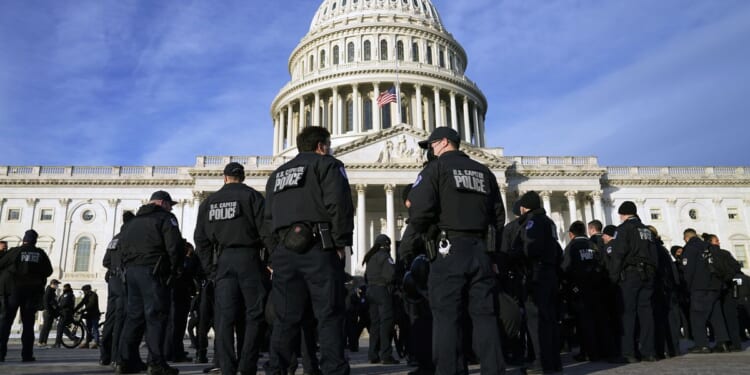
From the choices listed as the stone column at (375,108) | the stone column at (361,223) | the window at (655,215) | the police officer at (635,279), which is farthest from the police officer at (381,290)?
the stone column at (375,108)

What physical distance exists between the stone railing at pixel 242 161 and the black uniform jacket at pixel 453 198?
3895cm

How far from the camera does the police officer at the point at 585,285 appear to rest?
9852 millimetres

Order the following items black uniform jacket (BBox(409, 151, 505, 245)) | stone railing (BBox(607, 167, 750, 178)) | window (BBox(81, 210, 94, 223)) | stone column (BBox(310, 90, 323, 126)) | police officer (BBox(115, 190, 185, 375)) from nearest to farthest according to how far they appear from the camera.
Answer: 1. black uniform jacket (BBox(409, 151, 505, 245))
2. police officer (BBox(115, 190, 185, 375))
3. window (BBox(81, 210, 94, 223))
4. stone railing (BBox(607, 167, 750, 178))
5. stone column (BBox(310, 90, 323, 126))

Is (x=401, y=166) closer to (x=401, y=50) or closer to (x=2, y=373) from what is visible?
(x=401, y=50)

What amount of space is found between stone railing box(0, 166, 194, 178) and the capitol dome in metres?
12.4

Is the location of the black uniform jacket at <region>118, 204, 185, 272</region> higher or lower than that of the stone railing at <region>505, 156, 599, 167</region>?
lower

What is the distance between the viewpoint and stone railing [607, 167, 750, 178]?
47.5 m

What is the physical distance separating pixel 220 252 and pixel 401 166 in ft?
115

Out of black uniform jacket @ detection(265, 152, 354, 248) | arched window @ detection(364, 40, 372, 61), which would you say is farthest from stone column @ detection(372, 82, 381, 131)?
black uniform jacket @ detection(265, 152, 354, 248)

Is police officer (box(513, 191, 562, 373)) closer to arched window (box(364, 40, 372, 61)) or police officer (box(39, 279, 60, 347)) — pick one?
police officer (box(39, 279, 60, 347))

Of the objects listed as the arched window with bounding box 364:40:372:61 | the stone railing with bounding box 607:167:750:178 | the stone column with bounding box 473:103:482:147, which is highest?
the arched window with bounding box 364:40:372:61

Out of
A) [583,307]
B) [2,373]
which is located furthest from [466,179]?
[2,373]

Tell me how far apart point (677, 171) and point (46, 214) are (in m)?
51.7

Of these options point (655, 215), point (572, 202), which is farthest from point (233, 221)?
point (655, 215)
